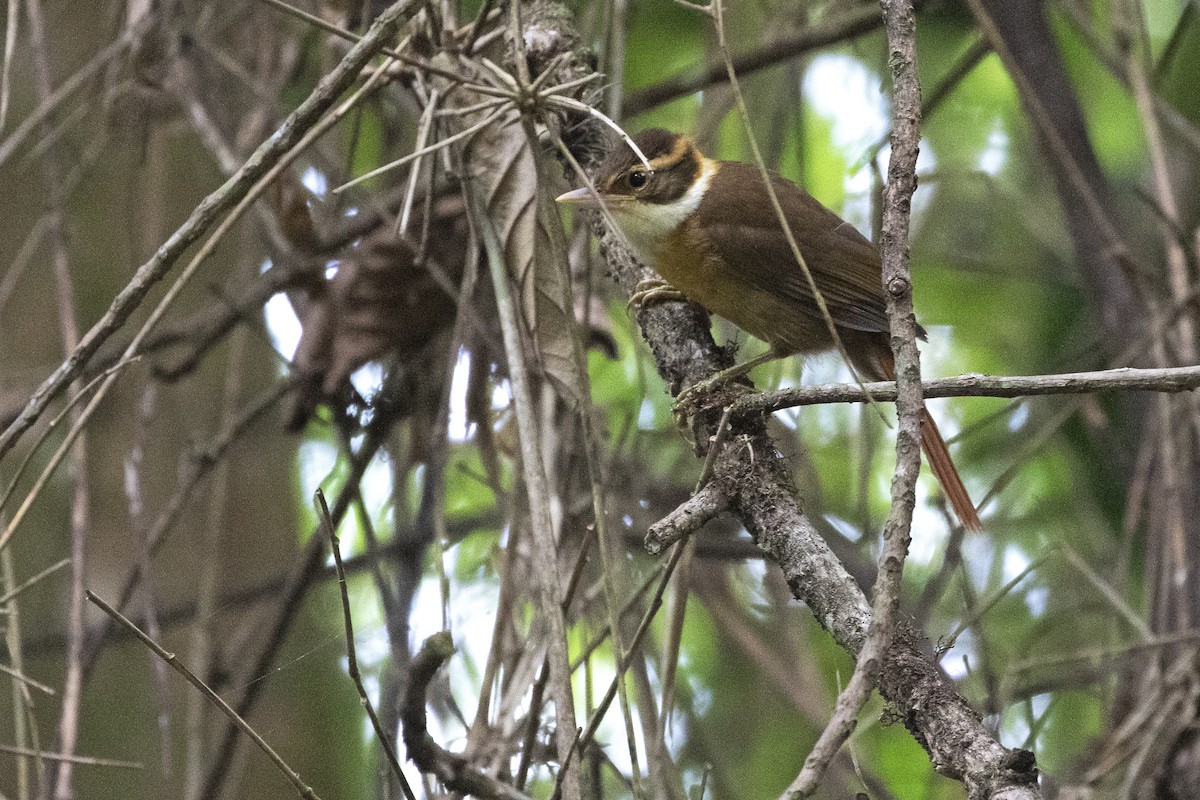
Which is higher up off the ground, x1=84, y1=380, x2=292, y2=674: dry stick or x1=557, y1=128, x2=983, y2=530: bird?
x1=557, y1=128, x2=983, y2=530: bird

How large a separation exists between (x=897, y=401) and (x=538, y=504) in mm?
729

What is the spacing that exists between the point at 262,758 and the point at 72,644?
1477 millimetres

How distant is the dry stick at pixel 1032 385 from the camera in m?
1.29

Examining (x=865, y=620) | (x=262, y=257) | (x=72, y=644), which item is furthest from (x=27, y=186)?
(x=865, y=620)

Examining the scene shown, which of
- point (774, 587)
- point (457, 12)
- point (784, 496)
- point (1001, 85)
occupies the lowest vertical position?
point (784, 496)

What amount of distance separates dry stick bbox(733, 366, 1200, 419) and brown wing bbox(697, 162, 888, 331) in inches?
50.7

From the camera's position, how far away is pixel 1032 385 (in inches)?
52.7

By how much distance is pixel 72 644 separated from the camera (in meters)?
2.18

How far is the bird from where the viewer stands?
2.68 m

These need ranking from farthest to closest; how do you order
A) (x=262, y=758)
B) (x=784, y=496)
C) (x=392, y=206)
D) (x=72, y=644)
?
1. (x=262, y=758)
2. (x=392, y=206)
3. (x=72, y=644)
4. (x=784, y=496)

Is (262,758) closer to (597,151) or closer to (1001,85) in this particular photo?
(597,151)

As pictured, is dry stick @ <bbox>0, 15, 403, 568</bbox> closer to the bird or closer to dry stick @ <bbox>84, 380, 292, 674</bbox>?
the bird

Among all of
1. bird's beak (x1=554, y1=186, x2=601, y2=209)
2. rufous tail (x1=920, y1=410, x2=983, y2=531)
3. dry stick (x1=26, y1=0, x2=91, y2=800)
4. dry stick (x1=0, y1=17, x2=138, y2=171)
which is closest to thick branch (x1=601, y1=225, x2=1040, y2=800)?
bird's beak (x1=554, y1=186, x2=601, y2=209)

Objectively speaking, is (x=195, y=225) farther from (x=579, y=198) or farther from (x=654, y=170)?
(x=654, y=170)
